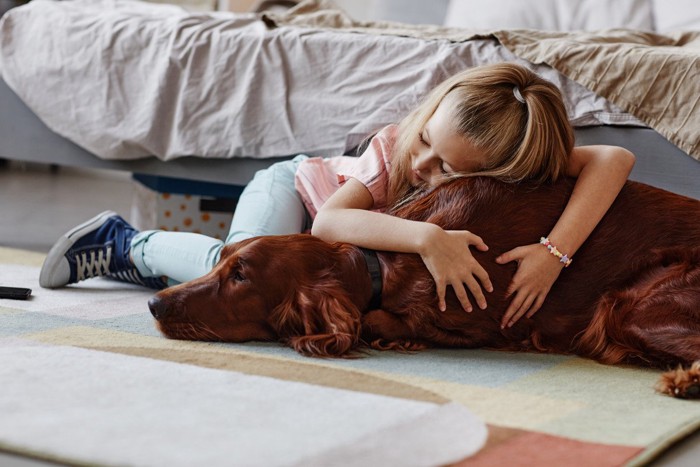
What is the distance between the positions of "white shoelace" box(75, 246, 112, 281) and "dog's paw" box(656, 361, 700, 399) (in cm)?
135

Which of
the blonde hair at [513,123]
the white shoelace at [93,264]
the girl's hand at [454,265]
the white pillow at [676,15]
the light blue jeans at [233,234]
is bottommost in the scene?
the white shoelace at [93,264]

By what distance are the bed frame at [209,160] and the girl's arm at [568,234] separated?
0.36 meters

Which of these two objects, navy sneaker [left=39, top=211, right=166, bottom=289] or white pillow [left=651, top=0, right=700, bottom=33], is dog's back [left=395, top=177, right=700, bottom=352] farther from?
white pillow [left=651, top=0, right=700, bottom=33]

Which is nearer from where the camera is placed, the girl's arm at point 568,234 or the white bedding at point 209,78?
the girl's arm at point 568,234

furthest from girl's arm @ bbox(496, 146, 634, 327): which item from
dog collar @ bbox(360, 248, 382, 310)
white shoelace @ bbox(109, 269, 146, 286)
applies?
white shoelace @ bbox(109, 269, 146, 286)

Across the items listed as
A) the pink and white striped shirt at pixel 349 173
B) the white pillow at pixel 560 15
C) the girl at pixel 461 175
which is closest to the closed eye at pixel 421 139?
the girl at pixel 461 175

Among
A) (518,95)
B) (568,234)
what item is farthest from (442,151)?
(568,234)

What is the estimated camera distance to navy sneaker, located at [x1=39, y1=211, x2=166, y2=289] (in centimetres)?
219

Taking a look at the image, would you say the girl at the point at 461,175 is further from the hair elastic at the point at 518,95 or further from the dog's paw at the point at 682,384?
the dog's paw at the point at 682,384

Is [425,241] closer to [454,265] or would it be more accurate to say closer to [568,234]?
[454,265]

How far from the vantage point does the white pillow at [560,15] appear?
144 inches

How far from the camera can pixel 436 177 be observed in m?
1.85

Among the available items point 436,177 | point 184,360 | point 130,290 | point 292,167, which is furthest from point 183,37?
point 184,360

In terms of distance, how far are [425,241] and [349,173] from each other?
0.46 meters
